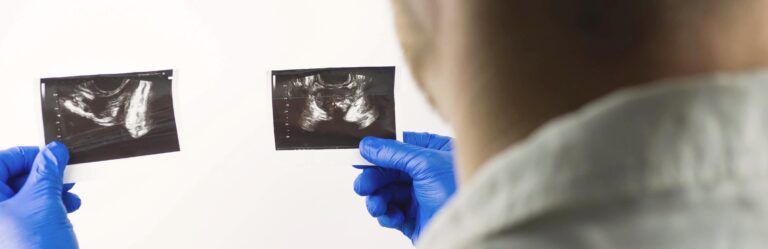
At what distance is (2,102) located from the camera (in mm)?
1093

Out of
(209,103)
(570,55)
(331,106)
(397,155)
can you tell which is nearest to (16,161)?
(209,103)

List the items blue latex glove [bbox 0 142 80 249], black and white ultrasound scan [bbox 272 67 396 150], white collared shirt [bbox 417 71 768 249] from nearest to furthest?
white collared shirt [bbox 417 71 768 249] → blue latex glove [bbox 0 142 80 249] → black and white ultrasound scan [bbox 272 67 396 150]

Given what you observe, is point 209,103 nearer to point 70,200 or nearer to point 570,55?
point 70,200

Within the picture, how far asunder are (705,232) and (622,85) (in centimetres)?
7

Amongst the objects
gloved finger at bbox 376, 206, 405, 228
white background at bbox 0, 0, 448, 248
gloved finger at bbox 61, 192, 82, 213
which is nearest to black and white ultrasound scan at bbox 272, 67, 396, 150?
white background at bbox 0, 0, 448, 248

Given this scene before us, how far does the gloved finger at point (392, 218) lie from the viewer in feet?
3.93

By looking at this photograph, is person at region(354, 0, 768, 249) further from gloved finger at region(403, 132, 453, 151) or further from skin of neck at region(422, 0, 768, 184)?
gloved finger at region(403, 132, 453, 151)

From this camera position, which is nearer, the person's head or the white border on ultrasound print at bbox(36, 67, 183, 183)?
the person's head

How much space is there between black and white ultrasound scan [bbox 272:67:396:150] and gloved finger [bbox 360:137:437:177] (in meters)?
0.04

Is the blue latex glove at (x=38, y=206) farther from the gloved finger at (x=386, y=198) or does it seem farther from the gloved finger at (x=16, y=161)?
the gloved finger at (x=386, y=198)

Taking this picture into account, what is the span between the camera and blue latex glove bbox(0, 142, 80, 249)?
1021mm

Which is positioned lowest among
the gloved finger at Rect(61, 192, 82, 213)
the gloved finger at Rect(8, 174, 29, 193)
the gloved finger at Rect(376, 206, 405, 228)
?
the gloved finger at Rect(376, 206, 405, 228)

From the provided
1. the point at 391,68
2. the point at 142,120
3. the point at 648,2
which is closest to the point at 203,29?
the point at 142,120

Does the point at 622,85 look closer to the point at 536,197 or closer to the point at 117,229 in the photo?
the point at 536,197
